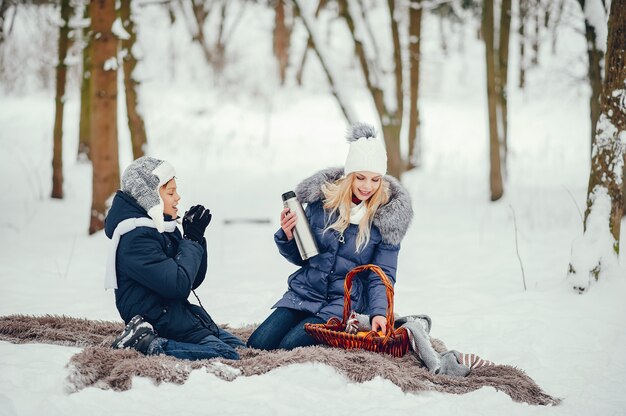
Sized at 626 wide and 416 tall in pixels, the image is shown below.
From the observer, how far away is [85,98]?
13203 mm

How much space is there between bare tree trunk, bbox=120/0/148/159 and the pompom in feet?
21.3

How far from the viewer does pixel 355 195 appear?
4344 millimetres

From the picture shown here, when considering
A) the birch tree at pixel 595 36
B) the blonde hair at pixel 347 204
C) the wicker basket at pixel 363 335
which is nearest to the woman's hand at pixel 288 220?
the blonde hair at pixel 347 204

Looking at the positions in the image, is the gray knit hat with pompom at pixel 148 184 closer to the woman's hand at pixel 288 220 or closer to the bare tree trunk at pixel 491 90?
the woman's hand at pixel 288 220

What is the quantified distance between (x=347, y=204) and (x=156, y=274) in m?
1.25

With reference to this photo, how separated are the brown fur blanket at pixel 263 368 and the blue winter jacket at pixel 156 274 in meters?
0.27

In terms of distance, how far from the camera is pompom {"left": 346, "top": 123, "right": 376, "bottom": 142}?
4.34m

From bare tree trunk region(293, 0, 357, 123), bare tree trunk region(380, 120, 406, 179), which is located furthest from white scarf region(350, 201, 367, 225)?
bare tree trunk region(380, 120, 406, 179)

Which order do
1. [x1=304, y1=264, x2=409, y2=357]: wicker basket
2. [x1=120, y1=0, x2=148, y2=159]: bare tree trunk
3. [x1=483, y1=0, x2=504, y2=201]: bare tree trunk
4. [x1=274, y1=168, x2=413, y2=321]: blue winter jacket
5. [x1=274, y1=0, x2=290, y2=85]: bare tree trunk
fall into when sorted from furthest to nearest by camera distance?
[x1=274, y1=0, x2=290, y2=85]: bare tree trunk, [x1=483, y1=0, x2=504, y2=201]: bare tree trunk, [x1=120, y1=0, x2=148, y2=159]: bare tree trunk, [x1=274, y1=168, x2=413, y2=321]: blue winter jacket, [x1=304, y1=264, x2=409, y2=357]: wicker basket

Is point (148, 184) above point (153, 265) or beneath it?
above

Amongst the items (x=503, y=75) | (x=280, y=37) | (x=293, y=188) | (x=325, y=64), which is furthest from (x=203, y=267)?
(x=280, y=37)

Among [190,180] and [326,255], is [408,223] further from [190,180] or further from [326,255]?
[190,180]

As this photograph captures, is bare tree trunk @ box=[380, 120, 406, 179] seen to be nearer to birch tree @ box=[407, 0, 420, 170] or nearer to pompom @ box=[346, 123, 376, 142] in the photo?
birch tree @ box=[407, 0, 420, 170]

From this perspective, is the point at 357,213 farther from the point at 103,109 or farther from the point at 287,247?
the point at 103,109
